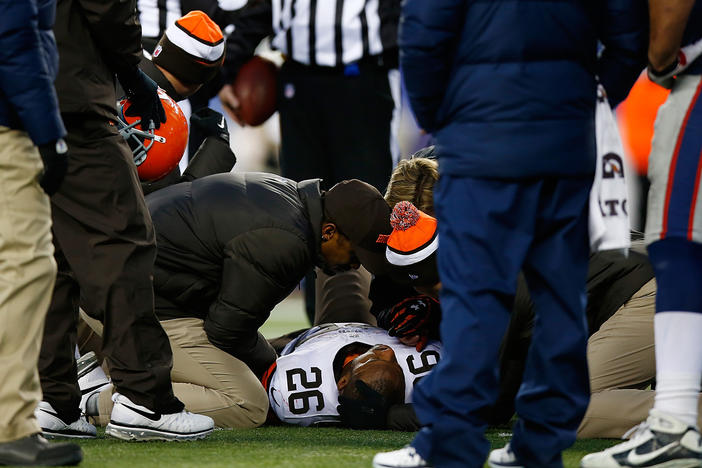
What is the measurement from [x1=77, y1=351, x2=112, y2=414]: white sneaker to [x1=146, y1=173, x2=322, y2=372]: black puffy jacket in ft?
1.13

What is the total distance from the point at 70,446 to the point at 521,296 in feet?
5.10

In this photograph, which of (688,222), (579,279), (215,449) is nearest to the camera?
(579,279)

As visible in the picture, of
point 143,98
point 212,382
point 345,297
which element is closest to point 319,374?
point 212,382

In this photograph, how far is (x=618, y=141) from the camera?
9.04 feet

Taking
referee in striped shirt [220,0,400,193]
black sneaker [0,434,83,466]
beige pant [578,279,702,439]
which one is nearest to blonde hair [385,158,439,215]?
beige pant [578,279,702,439]

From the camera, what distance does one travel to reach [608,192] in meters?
2.70

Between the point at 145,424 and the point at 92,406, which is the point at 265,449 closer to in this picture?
the point at 145,424

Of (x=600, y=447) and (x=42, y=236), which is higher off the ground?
(x=42, y=236)

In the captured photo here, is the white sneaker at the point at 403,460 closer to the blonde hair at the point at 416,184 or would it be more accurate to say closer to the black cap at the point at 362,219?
the black cap at the point at 362,219

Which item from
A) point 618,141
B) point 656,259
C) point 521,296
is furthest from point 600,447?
point 618,141

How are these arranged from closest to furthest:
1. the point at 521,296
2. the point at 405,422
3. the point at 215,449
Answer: the point at 215,449, the point at 521,296, the point at 405,422

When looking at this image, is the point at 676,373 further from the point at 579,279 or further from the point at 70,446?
the point at 70,446

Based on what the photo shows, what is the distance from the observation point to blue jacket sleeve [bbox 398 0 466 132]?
2.58 meters

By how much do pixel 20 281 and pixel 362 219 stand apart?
152 cm
